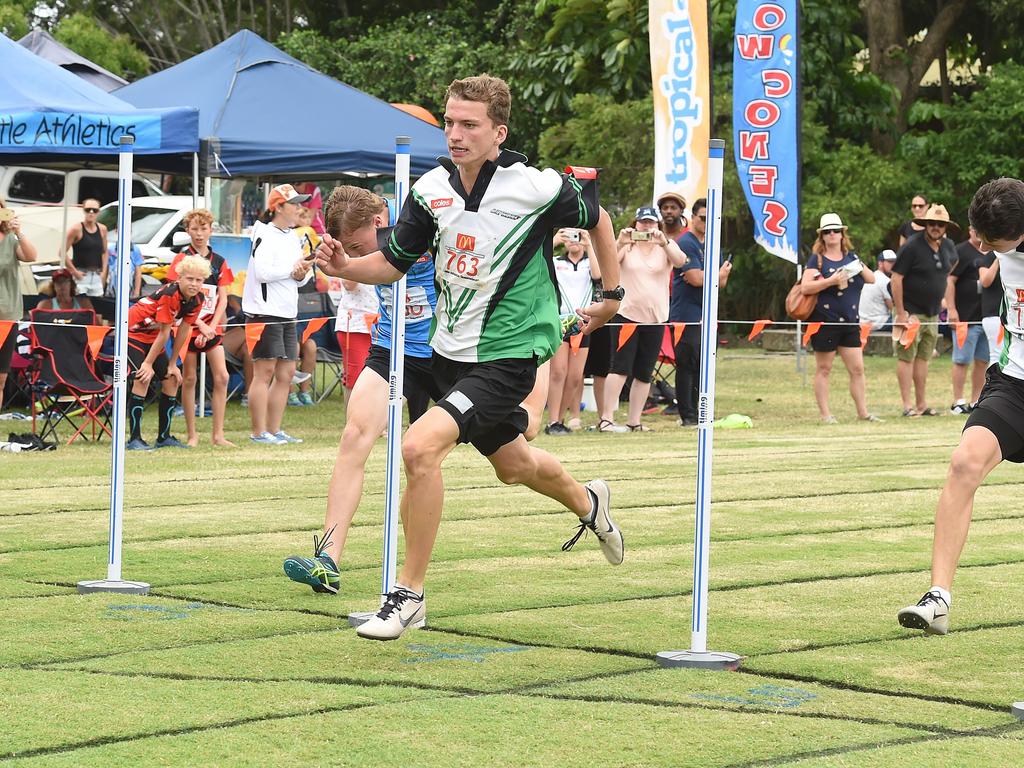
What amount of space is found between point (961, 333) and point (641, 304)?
4.10m

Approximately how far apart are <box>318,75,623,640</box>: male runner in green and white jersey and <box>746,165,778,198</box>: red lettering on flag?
1420 centimetres

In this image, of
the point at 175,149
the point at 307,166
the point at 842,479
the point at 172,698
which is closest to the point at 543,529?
Answer: the point at 842,479

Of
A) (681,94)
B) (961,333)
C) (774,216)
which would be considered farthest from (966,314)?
(681,94)

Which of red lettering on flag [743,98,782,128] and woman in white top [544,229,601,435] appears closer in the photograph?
woman in white top [544,229,601,435]

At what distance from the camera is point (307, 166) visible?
1769 centimetres

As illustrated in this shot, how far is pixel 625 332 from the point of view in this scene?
15742 millimetres

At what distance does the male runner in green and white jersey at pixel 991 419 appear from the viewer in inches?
244

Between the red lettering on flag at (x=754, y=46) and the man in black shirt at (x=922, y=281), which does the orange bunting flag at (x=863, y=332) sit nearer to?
the man in black shirt at (x=922, y=281)

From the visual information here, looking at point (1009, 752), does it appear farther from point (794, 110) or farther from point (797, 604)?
point (794, 110)

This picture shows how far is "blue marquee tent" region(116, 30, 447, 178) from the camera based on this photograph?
17453 millimetres

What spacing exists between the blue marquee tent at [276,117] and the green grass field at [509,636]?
6.07m

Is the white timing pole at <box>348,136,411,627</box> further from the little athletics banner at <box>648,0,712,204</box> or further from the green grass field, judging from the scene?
the little athletics banner at <box>648,0,712,204</box>

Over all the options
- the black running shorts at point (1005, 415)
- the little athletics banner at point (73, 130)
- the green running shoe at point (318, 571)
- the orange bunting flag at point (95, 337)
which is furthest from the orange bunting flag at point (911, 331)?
the black running shorts at point (1005, 415)

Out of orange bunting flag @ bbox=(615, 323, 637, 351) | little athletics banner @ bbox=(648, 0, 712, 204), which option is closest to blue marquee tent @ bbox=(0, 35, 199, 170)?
orange bunting flag @ bbox=(615, 323, 637, 351)
